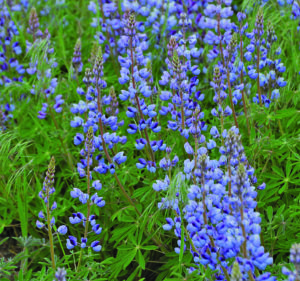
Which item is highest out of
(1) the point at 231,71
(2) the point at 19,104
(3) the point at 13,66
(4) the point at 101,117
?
(3) the point at 13,66

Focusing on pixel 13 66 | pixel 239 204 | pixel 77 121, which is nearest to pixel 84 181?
pixel 77 121

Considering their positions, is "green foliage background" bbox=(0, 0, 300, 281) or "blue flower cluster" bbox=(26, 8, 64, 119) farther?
"blue flower cluster" bbox=(26, 8, 64, 119)

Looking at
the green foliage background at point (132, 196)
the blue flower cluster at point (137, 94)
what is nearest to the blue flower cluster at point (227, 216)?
the green foliage background at point (132, 196)

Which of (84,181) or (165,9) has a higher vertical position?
(165,9)

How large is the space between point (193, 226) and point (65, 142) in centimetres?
187

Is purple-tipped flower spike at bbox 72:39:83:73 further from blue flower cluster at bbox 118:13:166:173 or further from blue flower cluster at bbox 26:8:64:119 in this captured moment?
blue flower cluster at bbox 118:13:166:173

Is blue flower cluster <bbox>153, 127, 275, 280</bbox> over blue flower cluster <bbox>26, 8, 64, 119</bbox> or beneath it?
beneath

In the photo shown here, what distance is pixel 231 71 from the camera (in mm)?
3322

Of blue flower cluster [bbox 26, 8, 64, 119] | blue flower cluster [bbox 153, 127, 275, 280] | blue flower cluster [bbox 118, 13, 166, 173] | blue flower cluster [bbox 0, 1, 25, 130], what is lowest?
blue flower cluster [bbox 153, 127, 275, 280]

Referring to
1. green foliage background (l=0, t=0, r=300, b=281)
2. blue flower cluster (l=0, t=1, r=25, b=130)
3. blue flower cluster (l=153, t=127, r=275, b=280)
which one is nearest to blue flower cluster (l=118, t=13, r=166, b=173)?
green foliage background (l=0, t=0, r=300, b=281)

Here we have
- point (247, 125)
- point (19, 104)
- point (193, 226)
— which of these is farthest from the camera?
point (19, 104)

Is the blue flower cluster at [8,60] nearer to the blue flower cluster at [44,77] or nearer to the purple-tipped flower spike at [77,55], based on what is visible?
the blue flower cluster at [44,77]

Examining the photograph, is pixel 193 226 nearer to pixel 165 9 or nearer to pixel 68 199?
pixel 68 199

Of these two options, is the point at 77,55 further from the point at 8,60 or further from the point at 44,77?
the point at 8,60
